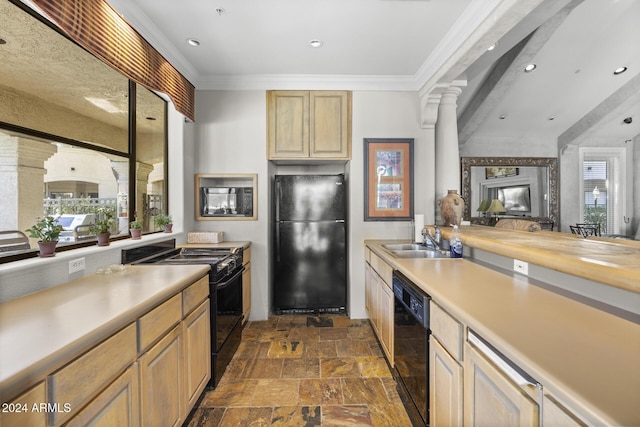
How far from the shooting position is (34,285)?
1403 mm

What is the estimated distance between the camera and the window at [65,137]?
59.1 inches

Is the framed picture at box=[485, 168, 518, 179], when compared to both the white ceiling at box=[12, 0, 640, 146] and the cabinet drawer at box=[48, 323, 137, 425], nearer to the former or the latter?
the white ceiling at box=[12, 0, 640, 146]

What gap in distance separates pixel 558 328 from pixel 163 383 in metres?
1.66

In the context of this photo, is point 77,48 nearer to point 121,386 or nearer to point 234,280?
point 234,280

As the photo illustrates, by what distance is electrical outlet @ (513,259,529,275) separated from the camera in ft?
5.37

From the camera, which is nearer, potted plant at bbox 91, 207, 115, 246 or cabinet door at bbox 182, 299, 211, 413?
cabinet door at bbox 182, 299, 211, 413

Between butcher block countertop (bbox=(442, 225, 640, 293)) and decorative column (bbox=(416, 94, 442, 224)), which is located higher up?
decorative column (bbox=(416, 94, 442, 224))

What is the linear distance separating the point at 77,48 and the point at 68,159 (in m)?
0.75

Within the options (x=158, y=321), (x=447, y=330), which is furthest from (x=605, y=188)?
(x=158, y=321)

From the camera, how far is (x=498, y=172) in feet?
17.6

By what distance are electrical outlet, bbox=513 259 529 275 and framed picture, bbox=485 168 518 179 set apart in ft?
13.8

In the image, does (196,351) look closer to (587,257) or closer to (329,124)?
(587,257)

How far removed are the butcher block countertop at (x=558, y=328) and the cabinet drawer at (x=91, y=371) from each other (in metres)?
1.29

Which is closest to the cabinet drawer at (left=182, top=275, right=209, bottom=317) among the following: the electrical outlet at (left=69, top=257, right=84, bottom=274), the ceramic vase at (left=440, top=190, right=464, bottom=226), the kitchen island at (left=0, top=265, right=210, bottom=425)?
the kitchen island at (left=0, top=265, right=210, bottom=425)
